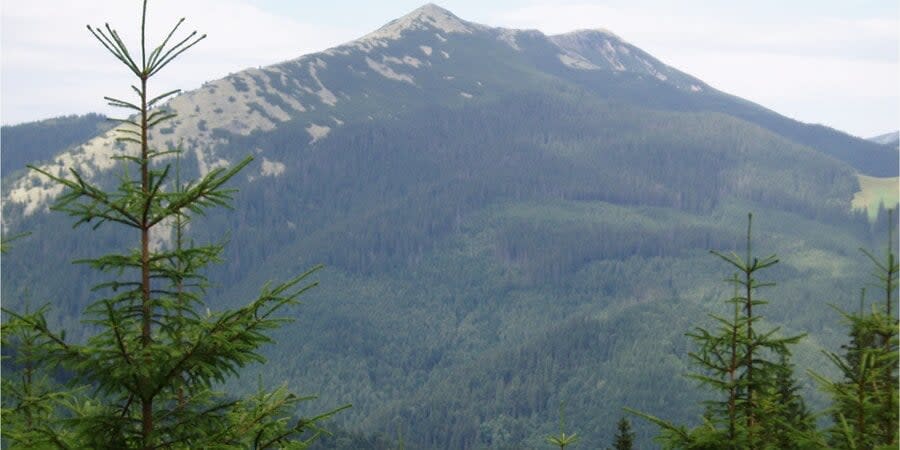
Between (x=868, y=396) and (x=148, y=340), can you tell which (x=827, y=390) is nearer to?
(x=868, y=396)

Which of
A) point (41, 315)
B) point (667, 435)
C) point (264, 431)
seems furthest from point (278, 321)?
point (667, 435)

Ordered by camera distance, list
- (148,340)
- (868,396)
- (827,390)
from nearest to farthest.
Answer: (148,340), (868,396), (827,390)

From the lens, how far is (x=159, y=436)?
1403 centimetres

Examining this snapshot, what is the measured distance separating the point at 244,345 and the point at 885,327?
43.1ft

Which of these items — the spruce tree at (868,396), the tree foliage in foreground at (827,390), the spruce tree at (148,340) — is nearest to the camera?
the spruce tree at (148,340)

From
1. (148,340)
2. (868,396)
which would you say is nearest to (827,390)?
(868,396)

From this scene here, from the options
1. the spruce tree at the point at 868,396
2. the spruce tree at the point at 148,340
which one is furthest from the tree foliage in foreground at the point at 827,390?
the spruce tree at the point at 148,340

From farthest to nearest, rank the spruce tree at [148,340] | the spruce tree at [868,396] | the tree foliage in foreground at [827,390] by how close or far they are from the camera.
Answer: the tree foliage in foreground at [827,390], the spruce tree at [868,396], the spruce tree at [148,340]

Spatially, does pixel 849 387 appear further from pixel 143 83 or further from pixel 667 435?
pixel 143 83

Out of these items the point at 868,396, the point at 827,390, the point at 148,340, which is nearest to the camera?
the point at 148,340

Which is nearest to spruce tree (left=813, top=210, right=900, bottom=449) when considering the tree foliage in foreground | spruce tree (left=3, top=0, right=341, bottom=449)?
the tree foliage in foreground

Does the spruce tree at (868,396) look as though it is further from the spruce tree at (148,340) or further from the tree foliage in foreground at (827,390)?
the spruce tree at (148,340)

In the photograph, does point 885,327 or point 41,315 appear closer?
point 41,315

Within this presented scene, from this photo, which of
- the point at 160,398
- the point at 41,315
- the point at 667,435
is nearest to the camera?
the point at 41,315
